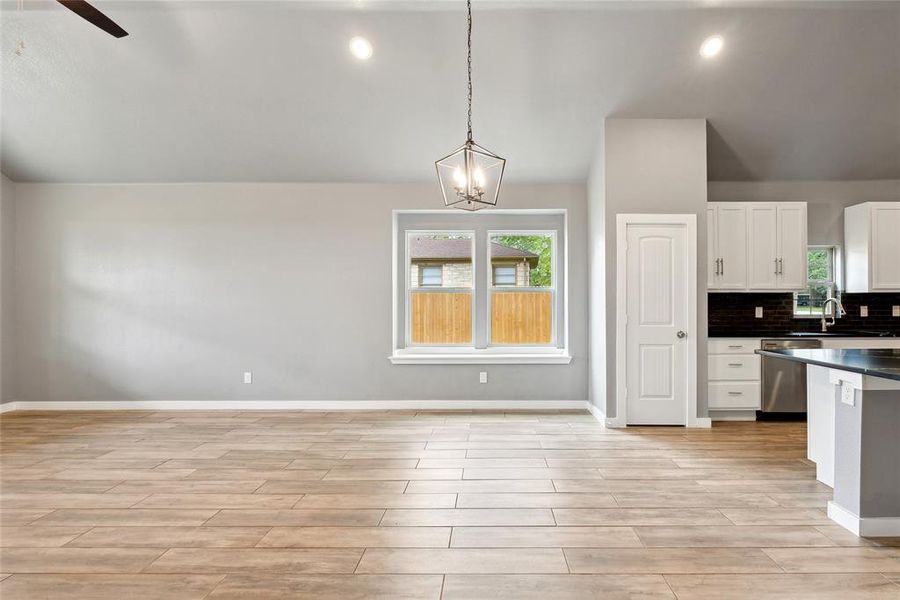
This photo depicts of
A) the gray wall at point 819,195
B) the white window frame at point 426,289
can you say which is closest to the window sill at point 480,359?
the white window frame at point 426,289

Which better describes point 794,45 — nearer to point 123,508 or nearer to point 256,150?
point 256,150

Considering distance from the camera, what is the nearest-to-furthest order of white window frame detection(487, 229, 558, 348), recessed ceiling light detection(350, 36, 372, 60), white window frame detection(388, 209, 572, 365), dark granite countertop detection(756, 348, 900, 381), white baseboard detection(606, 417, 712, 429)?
1. dark granite countertop detection(756, 348, 900, 381)
2. recessed ceiling light detection(350, 36, 372, 60)
3. white baseboard detection(606, 417, 712, 429)
4. white window frame detection(388, 209, 572, 365)
5. white window frame detection(487, 229, 558, 348)

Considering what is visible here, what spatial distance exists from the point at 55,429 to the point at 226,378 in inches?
62.1

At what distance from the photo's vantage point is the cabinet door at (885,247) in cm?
545

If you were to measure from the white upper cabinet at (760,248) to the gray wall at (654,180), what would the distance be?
0.55m

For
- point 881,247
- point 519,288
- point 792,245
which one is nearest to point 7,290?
point 519,288

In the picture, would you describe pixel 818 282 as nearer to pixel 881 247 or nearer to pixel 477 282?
pixel 881 247

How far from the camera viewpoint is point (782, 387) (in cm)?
517

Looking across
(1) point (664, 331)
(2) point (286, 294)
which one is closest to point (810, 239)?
(1) point (664, 331)

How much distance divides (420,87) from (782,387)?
4.59m

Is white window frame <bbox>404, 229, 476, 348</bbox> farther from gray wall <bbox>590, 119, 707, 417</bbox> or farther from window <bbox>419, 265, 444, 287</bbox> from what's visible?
gray wall <bbox>590, 119, 707, 417</bbox>

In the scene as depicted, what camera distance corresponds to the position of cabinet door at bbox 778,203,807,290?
536 centimetres

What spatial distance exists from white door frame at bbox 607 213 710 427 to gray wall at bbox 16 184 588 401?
0.90 metres

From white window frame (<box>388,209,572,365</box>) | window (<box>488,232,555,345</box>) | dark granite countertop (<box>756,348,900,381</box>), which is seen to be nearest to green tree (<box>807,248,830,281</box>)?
white window frame (<box>388,209,572,365</box>)
